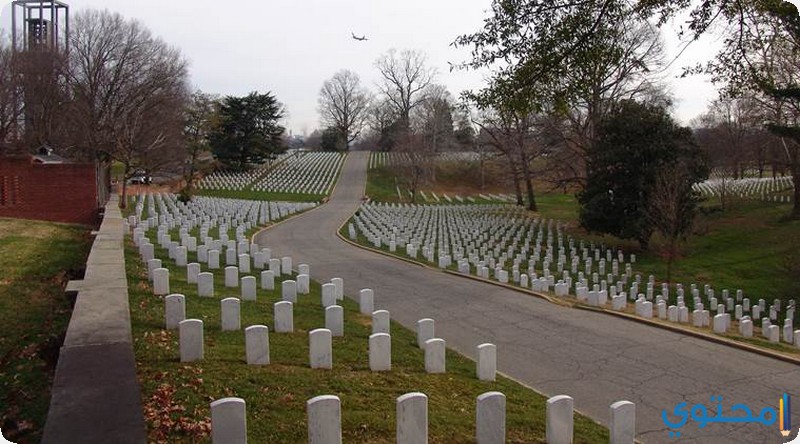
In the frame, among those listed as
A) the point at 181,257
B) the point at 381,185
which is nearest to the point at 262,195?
the point at 381,185

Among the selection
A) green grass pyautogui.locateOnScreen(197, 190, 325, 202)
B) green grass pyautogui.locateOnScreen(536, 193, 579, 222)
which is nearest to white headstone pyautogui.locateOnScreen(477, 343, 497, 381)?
green grass pyautogui.locateOnScreen(536, 193, 579, 222)

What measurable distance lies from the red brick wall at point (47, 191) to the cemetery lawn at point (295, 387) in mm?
14458

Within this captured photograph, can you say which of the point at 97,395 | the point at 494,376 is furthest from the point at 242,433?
the point at 494,376

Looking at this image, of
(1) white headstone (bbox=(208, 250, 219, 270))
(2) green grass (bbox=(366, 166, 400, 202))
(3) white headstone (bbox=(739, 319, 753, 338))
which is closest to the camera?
(3) white headstone (bbox=(739, 319, 753, 338))

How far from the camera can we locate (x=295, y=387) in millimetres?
6297

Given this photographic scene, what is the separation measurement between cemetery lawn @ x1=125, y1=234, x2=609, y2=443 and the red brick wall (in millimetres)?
14458

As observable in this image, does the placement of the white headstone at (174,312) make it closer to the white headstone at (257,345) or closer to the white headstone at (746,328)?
the white headstone at (257,345)

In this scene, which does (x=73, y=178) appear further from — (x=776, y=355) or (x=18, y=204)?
(x=776, y=355)

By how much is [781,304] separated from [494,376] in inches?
691

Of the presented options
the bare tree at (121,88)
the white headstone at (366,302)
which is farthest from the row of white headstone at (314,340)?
the bare tree at (121,88)

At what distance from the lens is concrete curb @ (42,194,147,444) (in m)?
4.03

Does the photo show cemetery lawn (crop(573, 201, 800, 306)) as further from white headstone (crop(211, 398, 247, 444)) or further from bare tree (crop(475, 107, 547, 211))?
white headstone (crop(211, 398, 247, 444))

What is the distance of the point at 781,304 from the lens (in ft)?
69.7

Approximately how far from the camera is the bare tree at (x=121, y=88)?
38344mm
